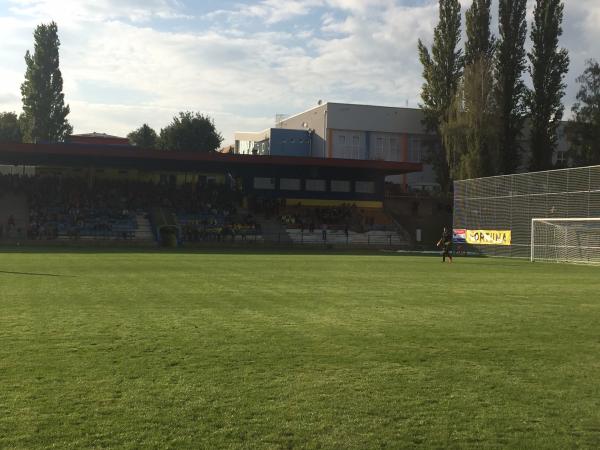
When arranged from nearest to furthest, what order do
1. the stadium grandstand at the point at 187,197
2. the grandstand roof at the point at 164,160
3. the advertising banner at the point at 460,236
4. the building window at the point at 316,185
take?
the advertising banner at the point at 460,236
the stadium grandstand at the point at 187,197
the grandstand roof at the point at 164,160
the building window at the point at 316,185

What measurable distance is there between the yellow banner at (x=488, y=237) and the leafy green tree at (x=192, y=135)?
5343cm

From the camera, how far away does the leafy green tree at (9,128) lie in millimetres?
87062

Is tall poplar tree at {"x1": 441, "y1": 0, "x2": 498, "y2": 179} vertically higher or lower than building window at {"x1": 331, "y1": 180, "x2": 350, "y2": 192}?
higher

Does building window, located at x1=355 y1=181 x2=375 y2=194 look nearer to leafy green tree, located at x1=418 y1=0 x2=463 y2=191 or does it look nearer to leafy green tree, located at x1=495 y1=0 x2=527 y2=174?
leafy green tree, located at x1=418 y1=0 x2=463 y2=191

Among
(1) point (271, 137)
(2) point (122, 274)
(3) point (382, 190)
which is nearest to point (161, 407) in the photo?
(2) point (122, 274)

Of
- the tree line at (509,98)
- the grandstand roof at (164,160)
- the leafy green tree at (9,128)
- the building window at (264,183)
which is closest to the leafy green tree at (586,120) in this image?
the tree line at (509,98)

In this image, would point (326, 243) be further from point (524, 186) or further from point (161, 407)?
point (161, 407)

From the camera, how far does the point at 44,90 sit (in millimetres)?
66938

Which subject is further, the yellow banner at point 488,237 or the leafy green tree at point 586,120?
the leafy green tree at point 586,120

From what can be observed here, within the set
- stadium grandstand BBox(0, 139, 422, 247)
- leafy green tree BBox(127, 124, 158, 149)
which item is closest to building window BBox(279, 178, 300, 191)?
stadium grandstand BBox(0, 139, 422, 247)

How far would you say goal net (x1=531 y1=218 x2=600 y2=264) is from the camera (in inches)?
1271

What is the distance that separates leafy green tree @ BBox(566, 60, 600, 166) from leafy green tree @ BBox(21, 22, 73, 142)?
2126 inches

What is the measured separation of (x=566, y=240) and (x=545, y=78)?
86.0ft

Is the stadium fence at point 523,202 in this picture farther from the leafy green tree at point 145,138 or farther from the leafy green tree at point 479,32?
the leafy green tree at point 145,138
